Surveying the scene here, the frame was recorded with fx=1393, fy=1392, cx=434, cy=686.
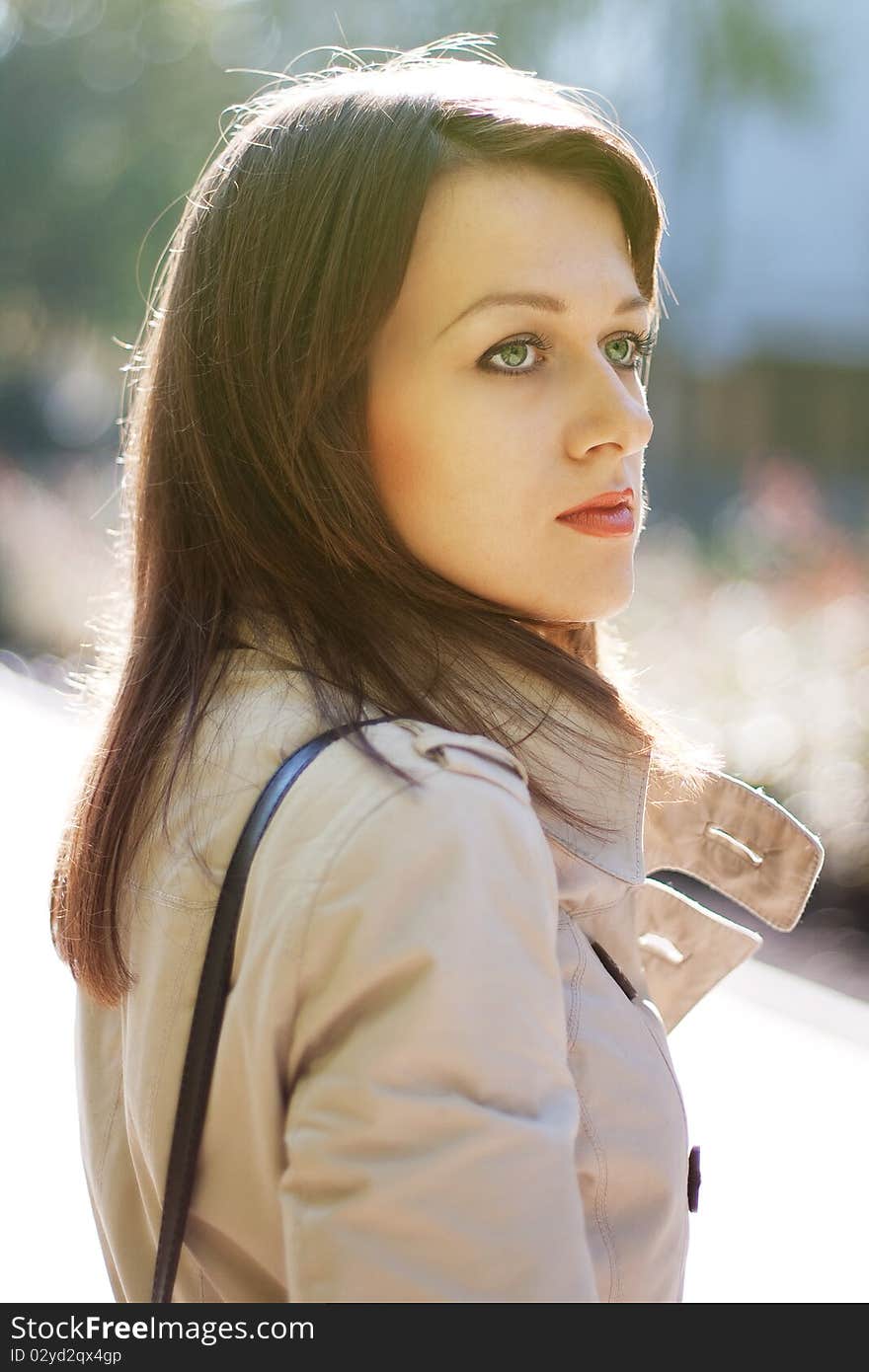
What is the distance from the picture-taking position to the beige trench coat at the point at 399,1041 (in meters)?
1.03

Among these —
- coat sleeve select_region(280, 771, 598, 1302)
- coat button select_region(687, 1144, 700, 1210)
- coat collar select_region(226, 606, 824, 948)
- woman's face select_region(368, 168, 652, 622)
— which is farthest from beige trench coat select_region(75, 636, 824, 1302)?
coat collar select_region(226, 606, 824, 948)

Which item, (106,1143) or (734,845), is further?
(734,845)

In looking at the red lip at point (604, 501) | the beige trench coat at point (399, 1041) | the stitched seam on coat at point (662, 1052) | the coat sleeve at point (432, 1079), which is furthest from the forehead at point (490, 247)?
the stitched seam on coat at point (662, 1052)

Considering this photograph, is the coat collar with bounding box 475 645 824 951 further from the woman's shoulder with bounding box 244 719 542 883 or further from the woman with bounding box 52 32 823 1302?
the woman's shoulder with bounding box 244 719 542 883

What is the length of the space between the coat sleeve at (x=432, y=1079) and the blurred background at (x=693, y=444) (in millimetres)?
2224

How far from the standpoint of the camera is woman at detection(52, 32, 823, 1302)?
1.05m

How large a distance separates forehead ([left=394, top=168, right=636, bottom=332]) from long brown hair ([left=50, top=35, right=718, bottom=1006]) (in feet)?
0.06

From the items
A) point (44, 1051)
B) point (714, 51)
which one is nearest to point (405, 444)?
point (44, 1051)

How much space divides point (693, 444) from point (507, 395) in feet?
49.0

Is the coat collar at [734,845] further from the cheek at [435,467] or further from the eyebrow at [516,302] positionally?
the eyebrow at [516,302]

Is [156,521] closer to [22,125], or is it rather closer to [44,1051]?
[44,1051]

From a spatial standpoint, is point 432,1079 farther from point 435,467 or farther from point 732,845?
point 732,845

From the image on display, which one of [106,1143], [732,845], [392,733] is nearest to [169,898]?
[392,733]

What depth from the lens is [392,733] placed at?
117cm
